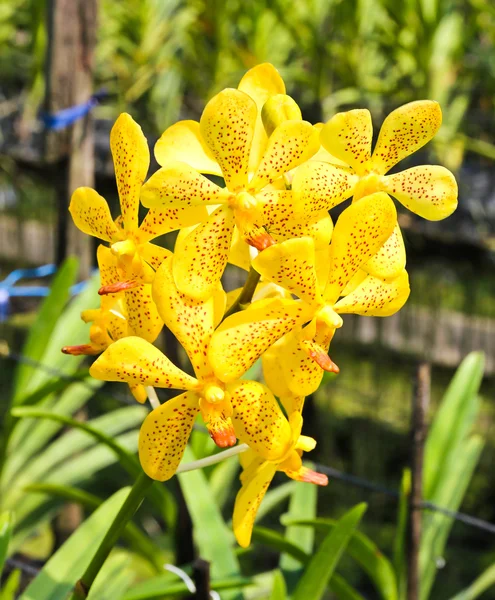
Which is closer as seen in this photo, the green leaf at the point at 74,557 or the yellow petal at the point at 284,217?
the yellow petal at the point at 284,217

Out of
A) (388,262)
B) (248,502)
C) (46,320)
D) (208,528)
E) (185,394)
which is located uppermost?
(388,262)

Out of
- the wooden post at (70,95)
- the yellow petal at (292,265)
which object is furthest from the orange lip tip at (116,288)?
the wooden post at (70,95)

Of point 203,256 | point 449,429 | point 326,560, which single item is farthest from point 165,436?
point 449,429

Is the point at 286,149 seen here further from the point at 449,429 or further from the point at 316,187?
the point at 449,429

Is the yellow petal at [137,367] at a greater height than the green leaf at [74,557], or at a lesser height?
greater

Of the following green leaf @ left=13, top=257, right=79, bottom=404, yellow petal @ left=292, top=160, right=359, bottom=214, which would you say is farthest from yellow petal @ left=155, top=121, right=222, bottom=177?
green leaf @ left=13, top=257, right=79, bottom=404

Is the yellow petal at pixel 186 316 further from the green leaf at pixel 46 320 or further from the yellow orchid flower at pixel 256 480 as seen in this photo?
the green leaf at pixel 46 320

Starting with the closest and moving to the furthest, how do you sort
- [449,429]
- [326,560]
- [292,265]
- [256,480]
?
[292,265] → [256,480] → [326,560] → [449,429]
